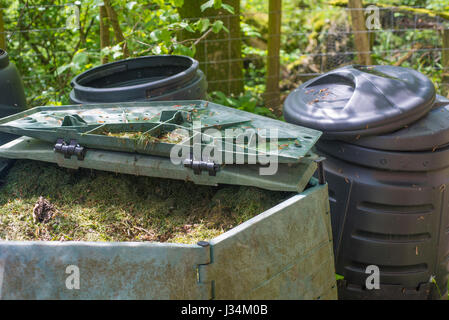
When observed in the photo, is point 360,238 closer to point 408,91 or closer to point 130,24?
point 408,91

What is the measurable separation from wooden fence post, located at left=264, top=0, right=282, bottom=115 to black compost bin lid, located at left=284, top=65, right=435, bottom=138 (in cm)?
277

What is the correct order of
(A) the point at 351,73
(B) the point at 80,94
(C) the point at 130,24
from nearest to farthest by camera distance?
(A) the point at 351,73 < (B) the point at 80,94 < (C) the point at 130,24

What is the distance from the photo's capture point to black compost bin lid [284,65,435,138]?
7.95 feet

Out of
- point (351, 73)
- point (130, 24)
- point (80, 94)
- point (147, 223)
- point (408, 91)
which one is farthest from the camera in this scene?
point (130, 24)

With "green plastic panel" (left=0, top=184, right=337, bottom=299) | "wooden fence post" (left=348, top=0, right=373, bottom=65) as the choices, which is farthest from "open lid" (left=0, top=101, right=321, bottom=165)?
"wooden fence post" (left=348, top=0, right=373, bottom=65)

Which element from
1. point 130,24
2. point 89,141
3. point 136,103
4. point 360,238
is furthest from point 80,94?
point 130,24

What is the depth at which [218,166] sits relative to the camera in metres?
2.23

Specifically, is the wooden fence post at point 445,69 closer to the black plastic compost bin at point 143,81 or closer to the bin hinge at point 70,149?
the black plastic compost bin at point 143,81

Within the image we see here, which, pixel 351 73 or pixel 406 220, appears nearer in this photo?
pixel 406 220

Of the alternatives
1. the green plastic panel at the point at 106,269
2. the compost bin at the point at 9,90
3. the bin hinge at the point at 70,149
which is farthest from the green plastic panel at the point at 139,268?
the compost bin at the point at 9,90

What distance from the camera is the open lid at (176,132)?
2240mm

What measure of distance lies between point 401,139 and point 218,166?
96cm

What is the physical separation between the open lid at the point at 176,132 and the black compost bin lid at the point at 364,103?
167 millimetres

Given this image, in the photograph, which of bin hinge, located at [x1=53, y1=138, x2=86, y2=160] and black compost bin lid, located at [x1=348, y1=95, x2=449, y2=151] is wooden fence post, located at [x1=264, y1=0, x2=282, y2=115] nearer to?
black compost bin lid, located at [x1=348, y1=95, x2=449, y2=151]
